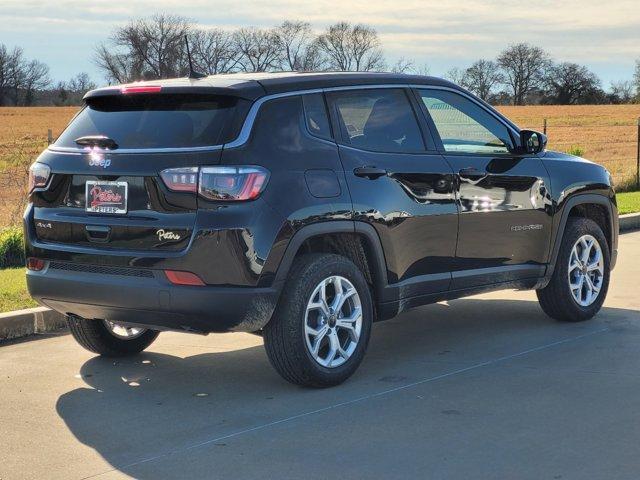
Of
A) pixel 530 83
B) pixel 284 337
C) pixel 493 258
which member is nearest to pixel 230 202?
pixel 284 337

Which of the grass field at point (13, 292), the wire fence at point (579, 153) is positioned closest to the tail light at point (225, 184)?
the grass field at point (13, 292)

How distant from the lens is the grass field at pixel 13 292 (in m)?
8.28

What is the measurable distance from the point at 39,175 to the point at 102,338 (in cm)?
122

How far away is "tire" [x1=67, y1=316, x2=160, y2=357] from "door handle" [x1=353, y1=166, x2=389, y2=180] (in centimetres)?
191

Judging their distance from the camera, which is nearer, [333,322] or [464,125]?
[333,322]

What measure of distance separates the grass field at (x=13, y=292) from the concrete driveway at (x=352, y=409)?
1.74 ft

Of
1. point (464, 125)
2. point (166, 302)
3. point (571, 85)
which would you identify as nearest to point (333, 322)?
point (166, 302)

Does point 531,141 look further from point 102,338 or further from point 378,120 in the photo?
point 102,338

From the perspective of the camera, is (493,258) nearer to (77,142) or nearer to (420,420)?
(420,420)

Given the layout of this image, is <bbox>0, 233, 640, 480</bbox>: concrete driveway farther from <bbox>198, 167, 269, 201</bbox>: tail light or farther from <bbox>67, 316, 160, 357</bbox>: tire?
<bbox>198, 167, 269, 201</bbox>: tail light

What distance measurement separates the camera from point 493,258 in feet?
24.1

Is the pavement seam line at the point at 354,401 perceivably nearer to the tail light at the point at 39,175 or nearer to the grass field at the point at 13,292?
the tail light at the point at 39,175

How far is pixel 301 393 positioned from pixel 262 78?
5.90 feet

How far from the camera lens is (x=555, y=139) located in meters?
45.5
